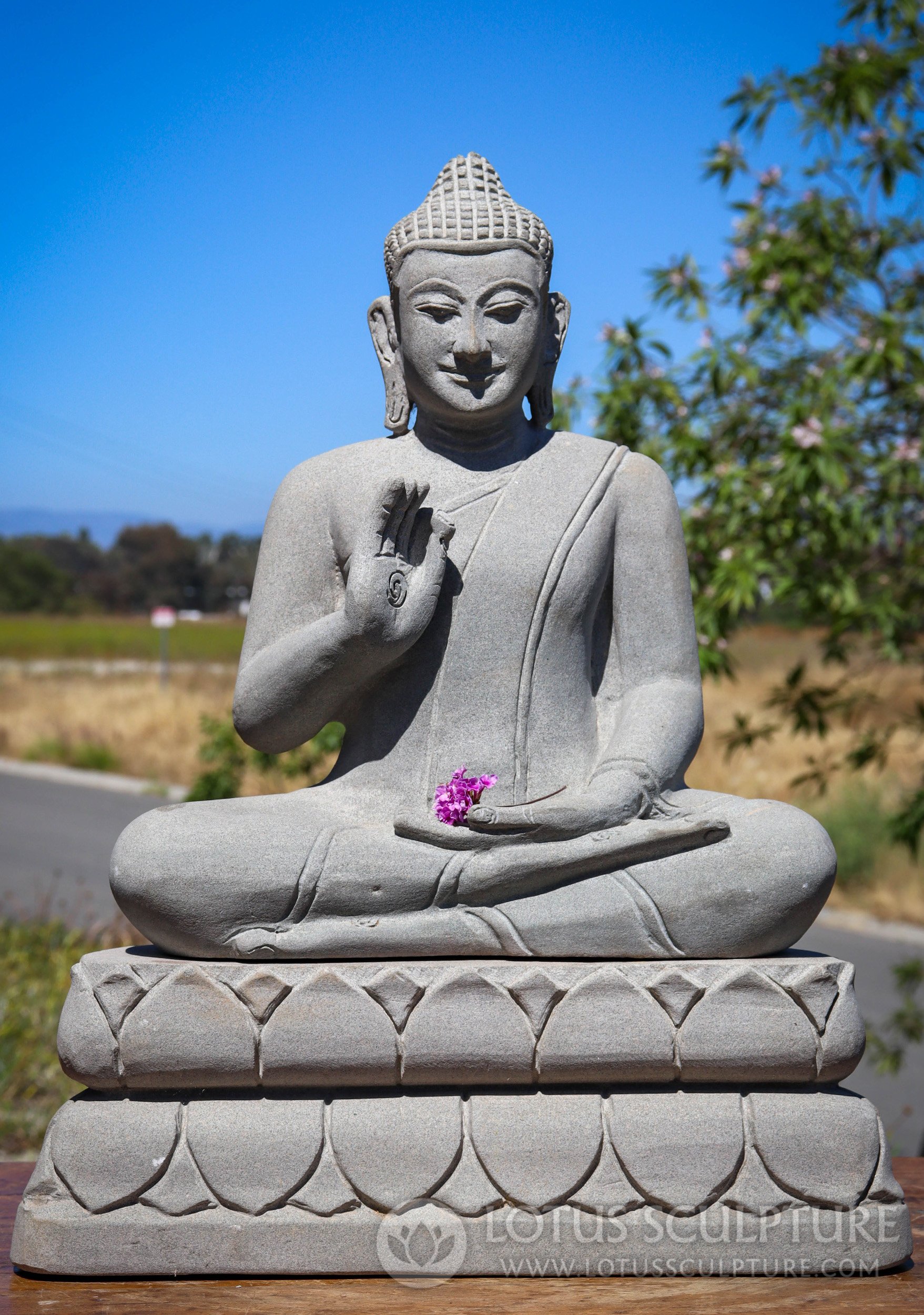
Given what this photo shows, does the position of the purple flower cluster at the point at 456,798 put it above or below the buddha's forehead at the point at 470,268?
below

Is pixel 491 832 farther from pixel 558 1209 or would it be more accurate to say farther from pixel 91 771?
pixel 91 771

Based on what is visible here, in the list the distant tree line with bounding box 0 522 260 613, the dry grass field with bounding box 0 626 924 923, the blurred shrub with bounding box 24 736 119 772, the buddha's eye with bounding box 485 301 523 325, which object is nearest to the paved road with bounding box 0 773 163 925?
the blurred shrub with bounding box 24 736 119 772

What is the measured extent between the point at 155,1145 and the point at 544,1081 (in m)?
0.85

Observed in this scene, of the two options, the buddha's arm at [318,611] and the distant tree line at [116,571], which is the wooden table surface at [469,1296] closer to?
the buddha's arm at [318,611]

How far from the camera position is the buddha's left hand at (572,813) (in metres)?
2.86

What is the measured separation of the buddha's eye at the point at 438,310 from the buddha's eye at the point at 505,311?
9 centimetres

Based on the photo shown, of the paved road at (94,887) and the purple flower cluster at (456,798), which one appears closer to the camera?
the purple flower cluster at (456,798)

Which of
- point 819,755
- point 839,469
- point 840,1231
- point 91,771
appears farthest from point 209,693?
point 840,1231

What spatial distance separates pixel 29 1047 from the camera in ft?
18.9

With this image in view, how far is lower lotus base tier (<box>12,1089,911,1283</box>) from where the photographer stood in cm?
271

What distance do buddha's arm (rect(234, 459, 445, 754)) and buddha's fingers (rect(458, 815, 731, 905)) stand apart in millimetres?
596

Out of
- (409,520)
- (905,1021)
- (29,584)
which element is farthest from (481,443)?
(29,584)

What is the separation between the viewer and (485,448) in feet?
11.4

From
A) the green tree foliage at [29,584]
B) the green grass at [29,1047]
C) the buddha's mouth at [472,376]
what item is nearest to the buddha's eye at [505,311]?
the buddha's mouth at [472,376]
